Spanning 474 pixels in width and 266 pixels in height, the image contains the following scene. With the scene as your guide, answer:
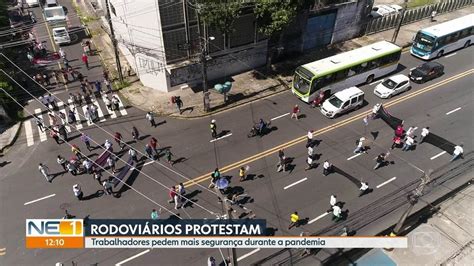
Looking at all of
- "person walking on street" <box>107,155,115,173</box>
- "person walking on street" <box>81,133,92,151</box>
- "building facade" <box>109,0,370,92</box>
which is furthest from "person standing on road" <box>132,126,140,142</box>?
"building facade" <box>109,0,370,92</box>

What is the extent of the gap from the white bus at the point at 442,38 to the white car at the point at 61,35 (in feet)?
125

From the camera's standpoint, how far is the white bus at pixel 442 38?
37.3 meters

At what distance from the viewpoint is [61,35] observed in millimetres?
40438

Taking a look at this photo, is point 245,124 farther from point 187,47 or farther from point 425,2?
point 425,2

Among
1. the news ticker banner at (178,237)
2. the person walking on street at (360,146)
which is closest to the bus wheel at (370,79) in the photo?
the person walking on street at (360,146)

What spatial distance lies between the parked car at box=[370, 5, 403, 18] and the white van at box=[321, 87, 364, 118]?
17.4 m

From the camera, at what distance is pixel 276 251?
2130cm

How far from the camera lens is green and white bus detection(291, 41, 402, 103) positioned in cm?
3145

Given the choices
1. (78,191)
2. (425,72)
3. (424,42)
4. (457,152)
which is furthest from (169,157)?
(424,42)

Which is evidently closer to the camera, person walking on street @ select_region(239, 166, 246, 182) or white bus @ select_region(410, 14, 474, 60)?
person walking on street @ select_region(239, 166, 246, 182)

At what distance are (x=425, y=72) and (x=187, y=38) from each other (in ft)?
74.6

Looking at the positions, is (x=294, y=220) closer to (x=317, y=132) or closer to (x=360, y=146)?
(x=360, y=146)

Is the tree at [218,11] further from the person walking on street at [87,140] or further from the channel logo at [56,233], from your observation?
the channel logo at [56,233]

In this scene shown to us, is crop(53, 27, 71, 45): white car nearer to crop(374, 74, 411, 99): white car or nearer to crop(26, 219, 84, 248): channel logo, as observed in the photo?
crop(26, 219, 84, 248): channel logo
